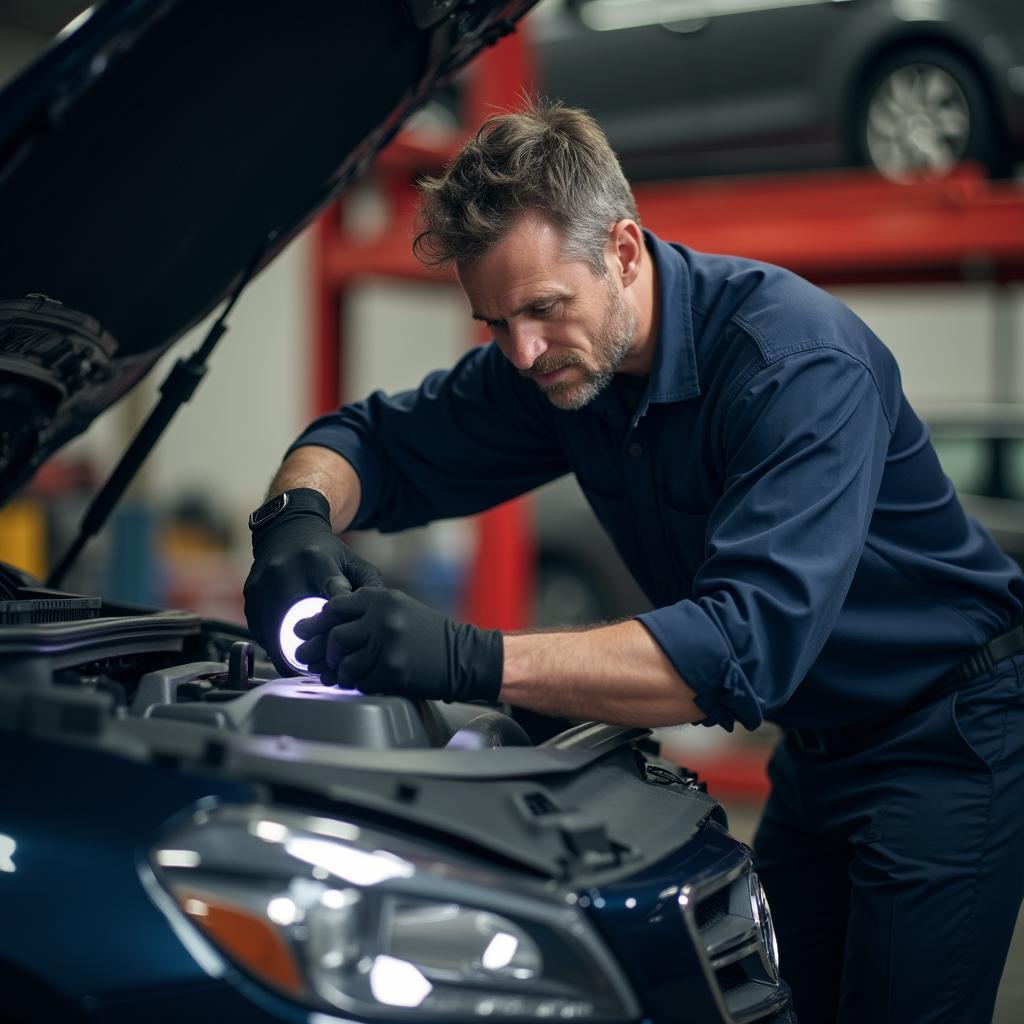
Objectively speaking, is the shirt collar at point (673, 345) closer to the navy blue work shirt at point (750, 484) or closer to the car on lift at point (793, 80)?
the navy blue work shirt at point (750, 484)

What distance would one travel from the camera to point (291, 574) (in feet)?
4.99

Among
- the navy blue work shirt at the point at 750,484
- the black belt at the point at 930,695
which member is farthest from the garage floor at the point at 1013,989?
the navy blue work shirt at the point at 750,484

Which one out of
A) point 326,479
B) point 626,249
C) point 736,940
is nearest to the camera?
point 736,940

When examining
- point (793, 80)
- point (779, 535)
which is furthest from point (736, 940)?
point (793, 80)

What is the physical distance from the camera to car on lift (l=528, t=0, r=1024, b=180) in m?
4.57

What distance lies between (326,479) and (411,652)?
2.10 ft

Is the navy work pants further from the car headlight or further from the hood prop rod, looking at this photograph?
the hood prop rod

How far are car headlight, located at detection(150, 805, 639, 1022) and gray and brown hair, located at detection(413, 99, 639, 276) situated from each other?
799mm

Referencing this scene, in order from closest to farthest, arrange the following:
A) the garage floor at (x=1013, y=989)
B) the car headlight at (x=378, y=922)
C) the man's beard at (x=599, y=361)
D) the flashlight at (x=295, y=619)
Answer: the car headlight at (x=378, y=922)
the flashlight at (x=295, y=619)
the man's beard at (x=599, y=361)
the garage floor at (x=1013, y=989)

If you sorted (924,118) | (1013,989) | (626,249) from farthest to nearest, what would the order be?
(924,118), (1013,989), (626,249)

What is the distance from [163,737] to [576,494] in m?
5.31

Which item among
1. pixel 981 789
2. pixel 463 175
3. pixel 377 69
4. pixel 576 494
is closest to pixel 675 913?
pixel 981 789

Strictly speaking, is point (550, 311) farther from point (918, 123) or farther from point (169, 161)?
point (918, 123)

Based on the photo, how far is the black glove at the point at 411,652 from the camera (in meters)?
1.26
